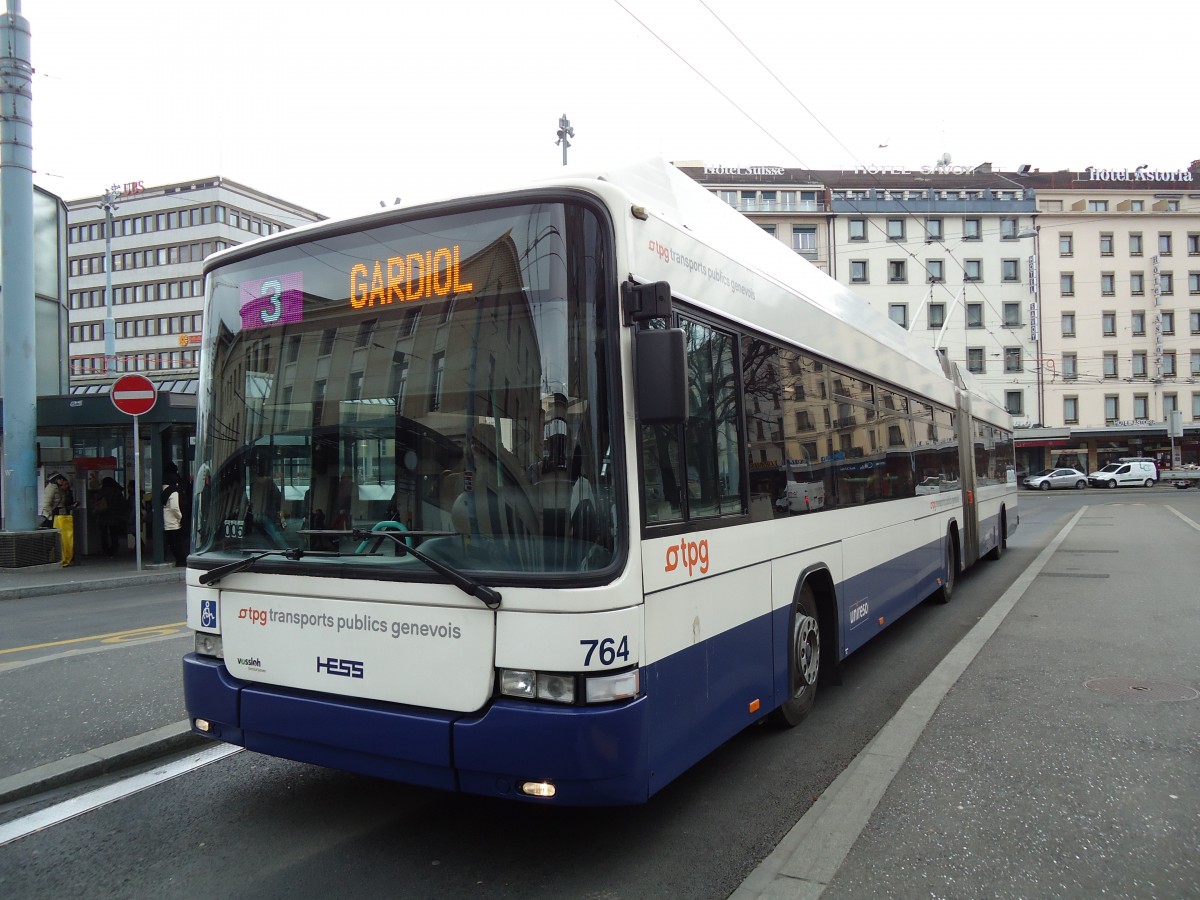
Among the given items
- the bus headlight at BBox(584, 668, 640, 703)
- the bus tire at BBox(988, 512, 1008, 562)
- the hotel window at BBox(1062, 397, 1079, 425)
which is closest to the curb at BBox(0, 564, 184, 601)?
Result: the bus headlight at BBox(584, 668, 640, 703)

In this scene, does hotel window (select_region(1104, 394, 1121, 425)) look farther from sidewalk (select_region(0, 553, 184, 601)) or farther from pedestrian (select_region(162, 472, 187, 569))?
sidewalk (select_region(0, 553, 184, 601))

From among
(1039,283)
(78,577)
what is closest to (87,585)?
(78,577)

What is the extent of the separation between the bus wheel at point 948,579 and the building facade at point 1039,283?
55.9 m

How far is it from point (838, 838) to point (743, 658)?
0.97 metres

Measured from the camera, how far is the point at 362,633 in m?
4.00

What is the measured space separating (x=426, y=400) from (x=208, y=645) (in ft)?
5.82

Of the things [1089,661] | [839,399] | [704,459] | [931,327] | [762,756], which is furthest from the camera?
[931,327]

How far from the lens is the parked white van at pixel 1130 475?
5769 centimetres

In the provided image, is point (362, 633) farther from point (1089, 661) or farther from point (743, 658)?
point (1089, 661)

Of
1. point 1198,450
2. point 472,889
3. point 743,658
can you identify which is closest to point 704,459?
point 743,658

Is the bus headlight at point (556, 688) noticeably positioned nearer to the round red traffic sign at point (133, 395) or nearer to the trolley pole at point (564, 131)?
the round red traffic sign at point (133, 395)

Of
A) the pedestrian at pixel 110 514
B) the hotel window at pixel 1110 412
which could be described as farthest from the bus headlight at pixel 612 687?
the hotel window at pixel 1110 412

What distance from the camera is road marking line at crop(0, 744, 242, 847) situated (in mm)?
4434

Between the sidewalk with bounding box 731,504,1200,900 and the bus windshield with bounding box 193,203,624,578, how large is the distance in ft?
5.66
